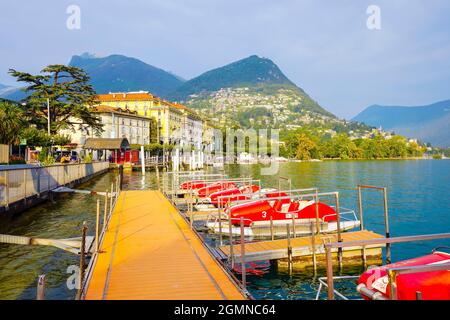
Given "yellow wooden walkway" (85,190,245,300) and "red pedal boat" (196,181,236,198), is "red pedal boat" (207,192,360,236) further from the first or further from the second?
"red pedal boat" (196,181,236,198)

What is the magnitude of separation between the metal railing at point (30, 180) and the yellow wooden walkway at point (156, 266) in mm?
6409

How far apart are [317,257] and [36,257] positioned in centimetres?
1018

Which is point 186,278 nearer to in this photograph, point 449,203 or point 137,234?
point 137,234

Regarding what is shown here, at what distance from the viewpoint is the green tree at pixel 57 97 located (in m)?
53.5

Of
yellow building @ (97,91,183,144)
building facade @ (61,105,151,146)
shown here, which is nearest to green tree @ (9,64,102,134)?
→ building facade @ (61,105,151,146)

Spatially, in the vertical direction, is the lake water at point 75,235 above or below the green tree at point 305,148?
below

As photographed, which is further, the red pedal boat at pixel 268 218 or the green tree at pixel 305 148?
the green tree at pixel 305 148

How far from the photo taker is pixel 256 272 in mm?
13219

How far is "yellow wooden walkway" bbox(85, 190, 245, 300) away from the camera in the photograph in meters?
7.45

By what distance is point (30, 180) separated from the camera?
2248cm

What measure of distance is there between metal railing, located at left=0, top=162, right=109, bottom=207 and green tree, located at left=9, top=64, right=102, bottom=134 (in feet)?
65.1

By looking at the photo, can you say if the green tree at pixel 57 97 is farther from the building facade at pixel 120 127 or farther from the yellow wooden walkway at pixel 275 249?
the yellow wooden walkway at pixel 275 249

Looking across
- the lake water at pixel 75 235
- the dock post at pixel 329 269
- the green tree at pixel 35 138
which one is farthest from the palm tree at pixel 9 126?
the dock post at pixel 329 269
